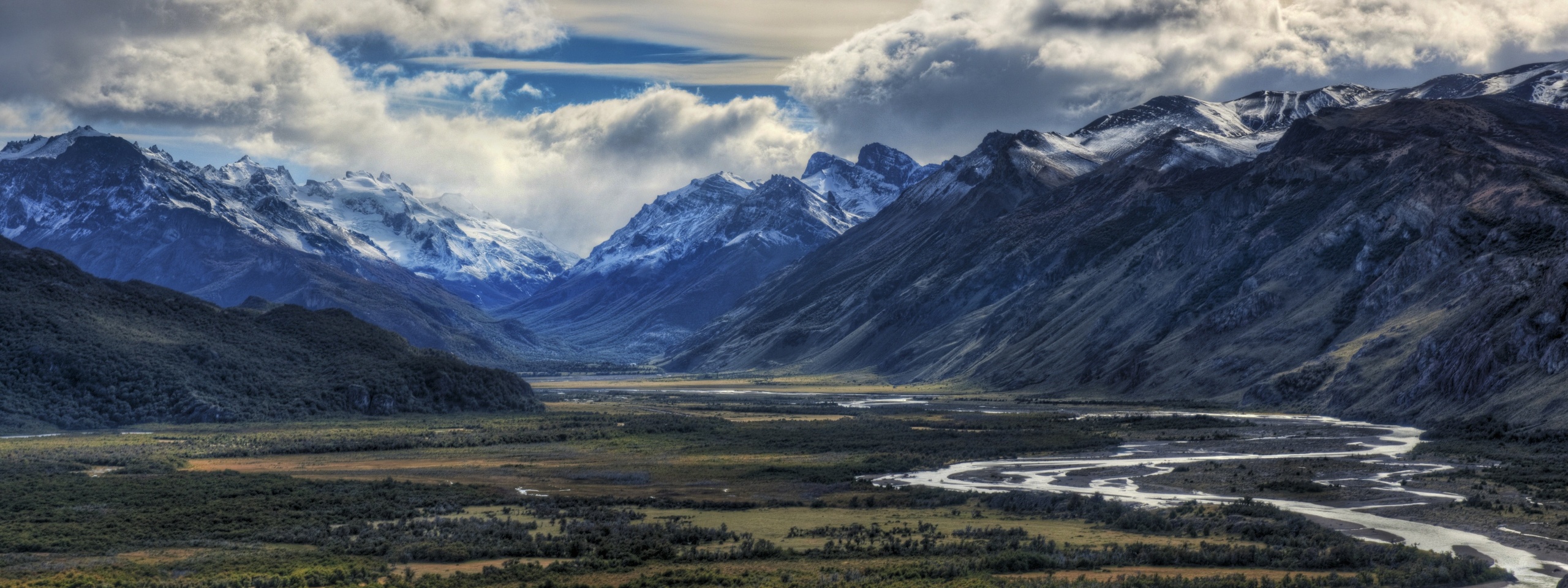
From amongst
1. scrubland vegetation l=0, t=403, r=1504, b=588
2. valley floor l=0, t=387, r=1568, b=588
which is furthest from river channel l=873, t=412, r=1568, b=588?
scrubland vegetation l=0, t=403, r=1504, b=588

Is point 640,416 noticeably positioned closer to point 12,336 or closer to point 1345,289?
point 12,336

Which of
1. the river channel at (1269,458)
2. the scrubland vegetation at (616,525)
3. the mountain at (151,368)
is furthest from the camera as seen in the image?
the mountain at (151,368)

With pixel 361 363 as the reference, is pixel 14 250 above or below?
above

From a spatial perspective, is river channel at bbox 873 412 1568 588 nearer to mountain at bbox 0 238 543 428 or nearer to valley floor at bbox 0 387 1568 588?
valley floor at bbox 0 387 1568 588

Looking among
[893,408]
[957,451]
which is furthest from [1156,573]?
[893,408]

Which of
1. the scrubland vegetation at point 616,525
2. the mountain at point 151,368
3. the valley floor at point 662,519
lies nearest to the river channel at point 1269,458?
the valley floor at point 662,519

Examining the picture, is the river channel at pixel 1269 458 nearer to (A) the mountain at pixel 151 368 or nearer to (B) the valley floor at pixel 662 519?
(B) the valley floor at pixel 662 519

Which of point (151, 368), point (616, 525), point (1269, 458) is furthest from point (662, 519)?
point (151, 368)

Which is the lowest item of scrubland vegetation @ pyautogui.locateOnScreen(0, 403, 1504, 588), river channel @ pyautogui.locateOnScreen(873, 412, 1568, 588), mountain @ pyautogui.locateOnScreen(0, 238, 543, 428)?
scrubland vegetation @ pyautogui.locateOnScreen(0, 403, 1504, 588)
